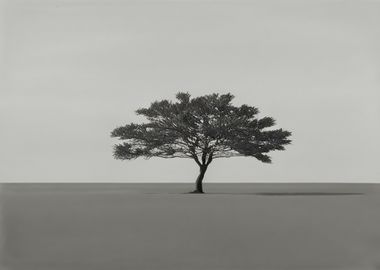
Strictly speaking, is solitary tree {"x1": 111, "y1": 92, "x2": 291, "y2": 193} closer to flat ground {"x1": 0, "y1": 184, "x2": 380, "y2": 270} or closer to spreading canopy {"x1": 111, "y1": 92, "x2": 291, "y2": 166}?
spreading canopy {"x1": 111, "y1": 92, "x2": 291, "y2": 166}

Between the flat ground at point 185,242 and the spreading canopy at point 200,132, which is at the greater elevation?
the spreading canopy at point 200,132

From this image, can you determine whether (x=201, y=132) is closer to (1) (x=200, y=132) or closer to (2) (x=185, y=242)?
(1) (x=200, y=132)

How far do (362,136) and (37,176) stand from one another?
27.8ft

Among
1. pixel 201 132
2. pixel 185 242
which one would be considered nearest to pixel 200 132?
pixel 201 132

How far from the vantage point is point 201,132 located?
95.3 ft

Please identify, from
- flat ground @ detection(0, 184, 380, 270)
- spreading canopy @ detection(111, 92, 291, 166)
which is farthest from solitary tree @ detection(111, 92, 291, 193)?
flat ground @ detection(0, 184, 380, 270)

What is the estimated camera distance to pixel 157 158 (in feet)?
97.2

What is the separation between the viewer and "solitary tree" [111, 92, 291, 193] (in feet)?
91.6

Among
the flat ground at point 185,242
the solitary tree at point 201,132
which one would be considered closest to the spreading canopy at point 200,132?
the solitary tree at point 201,132

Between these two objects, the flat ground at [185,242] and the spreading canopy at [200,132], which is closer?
the flat ground at [185,242]

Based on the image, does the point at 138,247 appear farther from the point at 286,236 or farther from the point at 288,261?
the point at 286,236

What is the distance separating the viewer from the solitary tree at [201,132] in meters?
27.9

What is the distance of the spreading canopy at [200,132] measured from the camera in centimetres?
2792

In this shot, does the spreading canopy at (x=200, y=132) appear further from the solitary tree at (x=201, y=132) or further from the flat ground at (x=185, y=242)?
the flat ground at (x=185, y=242)
